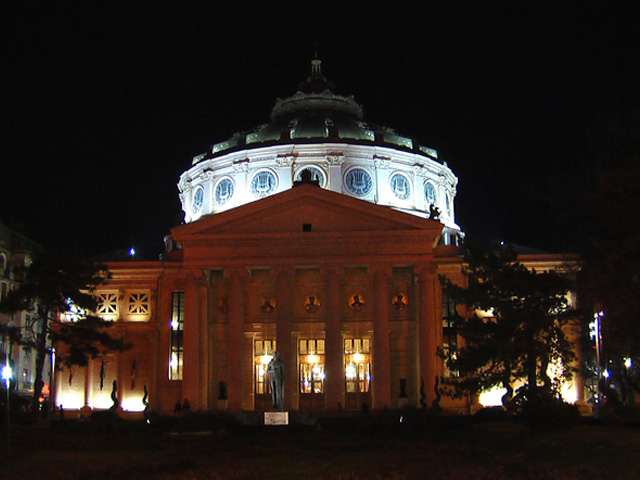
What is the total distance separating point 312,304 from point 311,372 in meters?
4.36

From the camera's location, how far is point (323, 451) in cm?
3042

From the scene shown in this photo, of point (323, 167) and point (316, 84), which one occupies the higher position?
point (316, 84)

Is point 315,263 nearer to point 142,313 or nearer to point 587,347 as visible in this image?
point 142,313

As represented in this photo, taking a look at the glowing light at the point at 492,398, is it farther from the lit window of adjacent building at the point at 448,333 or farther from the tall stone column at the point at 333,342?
the tall stone column at the point at 333,342

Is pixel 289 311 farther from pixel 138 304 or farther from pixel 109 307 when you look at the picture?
pixel 109 307

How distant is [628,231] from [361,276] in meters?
29.3

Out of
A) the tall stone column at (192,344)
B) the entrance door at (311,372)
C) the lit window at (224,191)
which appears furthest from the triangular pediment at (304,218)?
the lit window at (224,191)

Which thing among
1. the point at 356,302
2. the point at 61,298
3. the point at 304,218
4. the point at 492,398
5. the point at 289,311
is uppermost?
the point at 304,218

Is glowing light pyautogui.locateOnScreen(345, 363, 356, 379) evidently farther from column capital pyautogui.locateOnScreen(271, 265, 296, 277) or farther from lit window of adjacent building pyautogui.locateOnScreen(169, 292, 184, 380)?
lit window of adjacent building pyautogui.locateOnScreen(169, 292, 184, 380)

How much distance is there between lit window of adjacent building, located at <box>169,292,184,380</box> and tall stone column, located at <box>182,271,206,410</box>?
298cm

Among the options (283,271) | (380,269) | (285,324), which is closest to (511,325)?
(380,269)

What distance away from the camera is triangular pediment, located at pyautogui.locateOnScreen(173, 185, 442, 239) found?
52.6m

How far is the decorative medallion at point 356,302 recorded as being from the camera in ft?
182

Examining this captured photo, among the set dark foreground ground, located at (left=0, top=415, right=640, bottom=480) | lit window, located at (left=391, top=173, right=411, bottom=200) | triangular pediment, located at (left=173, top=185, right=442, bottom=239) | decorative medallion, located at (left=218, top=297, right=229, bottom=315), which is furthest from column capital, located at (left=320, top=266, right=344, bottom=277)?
lit window, located at (left=391, top=173, right=411, bottom=200)
